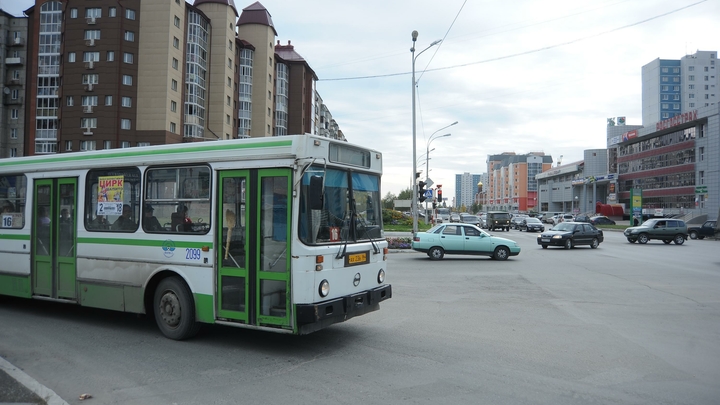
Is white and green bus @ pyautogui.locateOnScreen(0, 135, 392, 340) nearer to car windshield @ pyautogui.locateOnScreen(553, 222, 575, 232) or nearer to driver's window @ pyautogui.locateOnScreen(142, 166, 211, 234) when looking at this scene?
driver's window @ pyautogui.locateOnScreen(142, 166, 211, 234)

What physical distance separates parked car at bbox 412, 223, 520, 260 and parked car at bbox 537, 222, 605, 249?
792cm

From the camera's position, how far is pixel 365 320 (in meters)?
8.86

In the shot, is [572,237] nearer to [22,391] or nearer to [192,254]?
[192,254]

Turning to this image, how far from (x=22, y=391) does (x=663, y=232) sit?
36371mm

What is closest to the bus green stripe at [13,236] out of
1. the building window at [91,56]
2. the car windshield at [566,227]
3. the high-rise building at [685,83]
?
the car windshield at [566,227]

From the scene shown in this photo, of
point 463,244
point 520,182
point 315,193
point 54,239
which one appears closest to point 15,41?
point 463,244

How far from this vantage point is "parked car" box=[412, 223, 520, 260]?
2098cm

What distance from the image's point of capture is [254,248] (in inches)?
262

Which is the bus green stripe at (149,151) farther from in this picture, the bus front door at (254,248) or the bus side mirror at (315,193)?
the bus side mirror at (315,193)

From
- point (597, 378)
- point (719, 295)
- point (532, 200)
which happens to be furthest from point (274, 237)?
point (532, 200)

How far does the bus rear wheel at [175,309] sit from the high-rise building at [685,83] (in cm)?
14447

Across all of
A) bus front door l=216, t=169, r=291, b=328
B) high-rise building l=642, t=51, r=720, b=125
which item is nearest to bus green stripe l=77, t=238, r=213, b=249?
bus front door l=216, t=169, r=291, b=328

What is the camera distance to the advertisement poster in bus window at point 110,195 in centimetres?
806

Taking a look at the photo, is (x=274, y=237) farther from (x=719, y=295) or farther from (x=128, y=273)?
(x=719, y=295)
